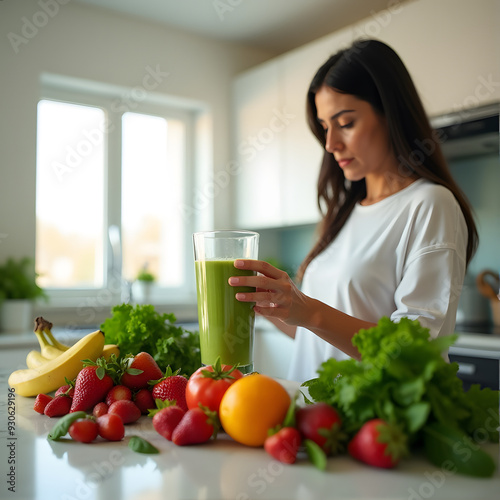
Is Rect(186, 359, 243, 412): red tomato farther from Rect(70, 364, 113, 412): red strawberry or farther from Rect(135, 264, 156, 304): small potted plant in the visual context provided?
Rect(135, 264, 156, 304): small potted plant

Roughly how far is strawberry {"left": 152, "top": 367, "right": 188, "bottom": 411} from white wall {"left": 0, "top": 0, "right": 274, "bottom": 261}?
236 centimetres

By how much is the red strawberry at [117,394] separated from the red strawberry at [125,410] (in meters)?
0.02

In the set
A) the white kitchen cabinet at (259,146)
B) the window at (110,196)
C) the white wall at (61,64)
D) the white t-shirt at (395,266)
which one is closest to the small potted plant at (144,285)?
the window at (110,196)

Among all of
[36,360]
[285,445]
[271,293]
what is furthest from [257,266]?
[36,360]

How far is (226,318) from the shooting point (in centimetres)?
101

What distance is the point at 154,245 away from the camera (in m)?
3.67

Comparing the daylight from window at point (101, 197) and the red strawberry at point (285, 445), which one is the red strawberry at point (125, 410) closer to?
the red strawberry at point (285, 445)

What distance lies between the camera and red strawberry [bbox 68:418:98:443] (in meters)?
0.77

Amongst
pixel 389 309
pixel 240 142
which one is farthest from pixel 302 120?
pixel 389 309

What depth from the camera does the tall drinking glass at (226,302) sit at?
1002 millimetres

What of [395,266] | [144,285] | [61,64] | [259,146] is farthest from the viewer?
[259,146]

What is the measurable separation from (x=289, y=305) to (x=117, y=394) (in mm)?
340

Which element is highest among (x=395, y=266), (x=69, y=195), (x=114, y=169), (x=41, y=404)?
(x=114, y=169)

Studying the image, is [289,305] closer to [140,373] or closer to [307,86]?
[140,373]
